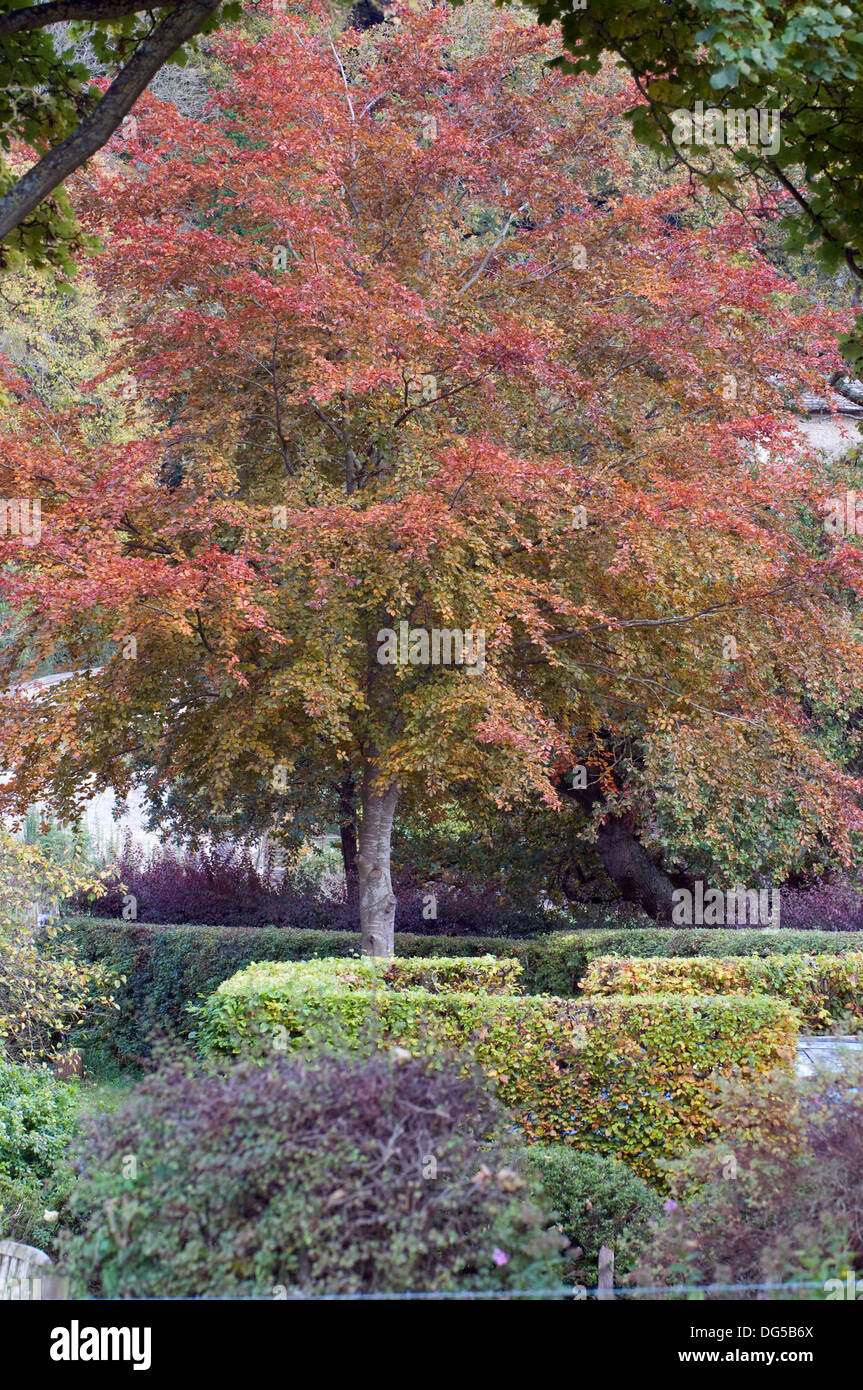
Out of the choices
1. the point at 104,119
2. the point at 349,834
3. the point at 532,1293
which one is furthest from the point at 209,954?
the point at 104,119

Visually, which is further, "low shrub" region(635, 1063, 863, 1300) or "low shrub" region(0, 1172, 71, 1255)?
"low shrub" region(0, 1172, 71, 1255)

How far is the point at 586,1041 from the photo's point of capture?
630cm

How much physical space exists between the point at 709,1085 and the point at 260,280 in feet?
19.7

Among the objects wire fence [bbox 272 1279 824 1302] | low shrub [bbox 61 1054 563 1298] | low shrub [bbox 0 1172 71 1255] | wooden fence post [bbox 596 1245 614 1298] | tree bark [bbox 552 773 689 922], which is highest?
tree bark [bbox 552 773 689 922]

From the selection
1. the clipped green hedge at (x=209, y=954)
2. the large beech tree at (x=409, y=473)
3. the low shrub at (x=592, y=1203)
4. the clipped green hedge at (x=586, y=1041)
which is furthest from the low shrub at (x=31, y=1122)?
the low shrub at (x=592, y=1203)

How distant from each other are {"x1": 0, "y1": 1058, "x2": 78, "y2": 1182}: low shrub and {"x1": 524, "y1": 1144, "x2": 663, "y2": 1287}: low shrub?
333 cm

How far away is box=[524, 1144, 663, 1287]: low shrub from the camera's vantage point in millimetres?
5129

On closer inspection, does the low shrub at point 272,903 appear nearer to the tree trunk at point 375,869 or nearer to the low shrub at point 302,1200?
the tree trunk at point 375,869

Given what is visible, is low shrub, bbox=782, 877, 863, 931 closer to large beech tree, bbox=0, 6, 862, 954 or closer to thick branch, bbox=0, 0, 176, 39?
large beech tree, bbox=0, 6, 862, 954

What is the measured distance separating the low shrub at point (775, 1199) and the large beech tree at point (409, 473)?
3362mm

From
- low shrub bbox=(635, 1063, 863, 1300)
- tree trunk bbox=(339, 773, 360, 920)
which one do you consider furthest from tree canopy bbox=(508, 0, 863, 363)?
tree trunk bbox=(339, 773, 360, 920)

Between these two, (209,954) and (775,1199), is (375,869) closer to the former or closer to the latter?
(209,954)

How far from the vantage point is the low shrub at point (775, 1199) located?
3.45 meters

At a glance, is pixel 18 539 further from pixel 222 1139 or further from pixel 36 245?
pixel 222 1139
